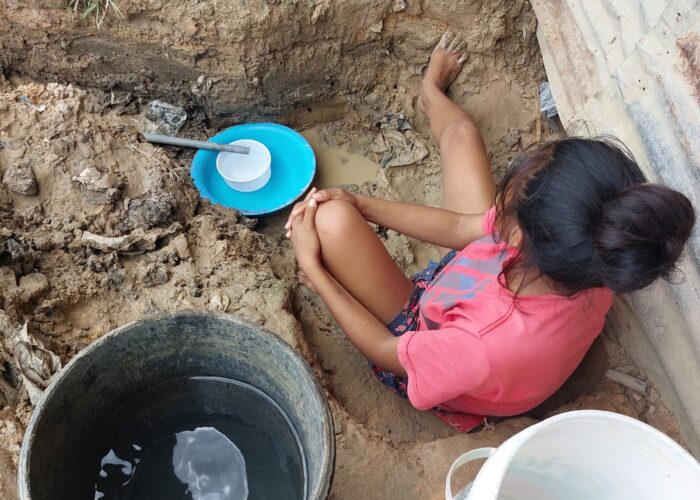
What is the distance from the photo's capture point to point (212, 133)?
2.48 meters

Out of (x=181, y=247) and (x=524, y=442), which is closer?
(x=524, y=442)

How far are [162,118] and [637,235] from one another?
1.88 m

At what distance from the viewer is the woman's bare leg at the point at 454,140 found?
1884 mm

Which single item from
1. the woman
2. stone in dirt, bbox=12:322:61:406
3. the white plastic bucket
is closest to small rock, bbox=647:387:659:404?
the woman

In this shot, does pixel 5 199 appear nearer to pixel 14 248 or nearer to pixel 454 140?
pixel 14 248

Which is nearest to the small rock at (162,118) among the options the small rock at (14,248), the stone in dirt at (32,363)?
the small rock at (14,248)

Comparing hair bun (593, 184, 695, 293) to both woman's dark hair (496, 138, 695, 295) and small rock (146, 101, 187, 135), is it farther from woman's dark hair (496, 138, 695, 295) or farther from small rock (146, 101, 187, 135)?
small rock (146, 101, 187, 135)

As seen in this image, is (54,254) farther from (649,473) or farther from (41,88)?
(649,473)

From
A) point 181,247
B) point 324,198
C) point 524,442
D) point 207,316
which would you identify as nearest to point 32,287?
point 181,247

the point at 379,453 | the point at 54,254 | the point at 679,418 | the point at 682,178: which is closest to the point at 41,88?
the point at 54,254

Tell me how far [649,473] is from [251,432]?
2.77 ft

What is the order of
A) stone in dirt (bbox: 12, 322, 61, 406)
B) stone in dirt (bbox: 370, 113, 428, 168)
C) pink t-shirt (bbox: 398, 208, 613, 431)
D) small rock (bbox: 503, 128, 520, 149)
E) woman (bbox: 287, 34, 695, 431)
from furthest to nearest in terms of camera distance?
stone in dirt (bbox: 370, 113, 428, 168), small rock (bbox: 503, 128, 520, 149), stone in dirt (bbox: 12, 322, 61, 406), pink t-shirt (bbox: 398, 208, 613, 431), woman (bbox: 287, 34, 695, 431)

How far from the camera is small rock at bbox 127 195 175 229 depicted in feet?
Answer: 6.23

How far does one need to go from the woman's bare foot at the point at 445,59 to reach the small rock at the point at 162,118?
987 mm
